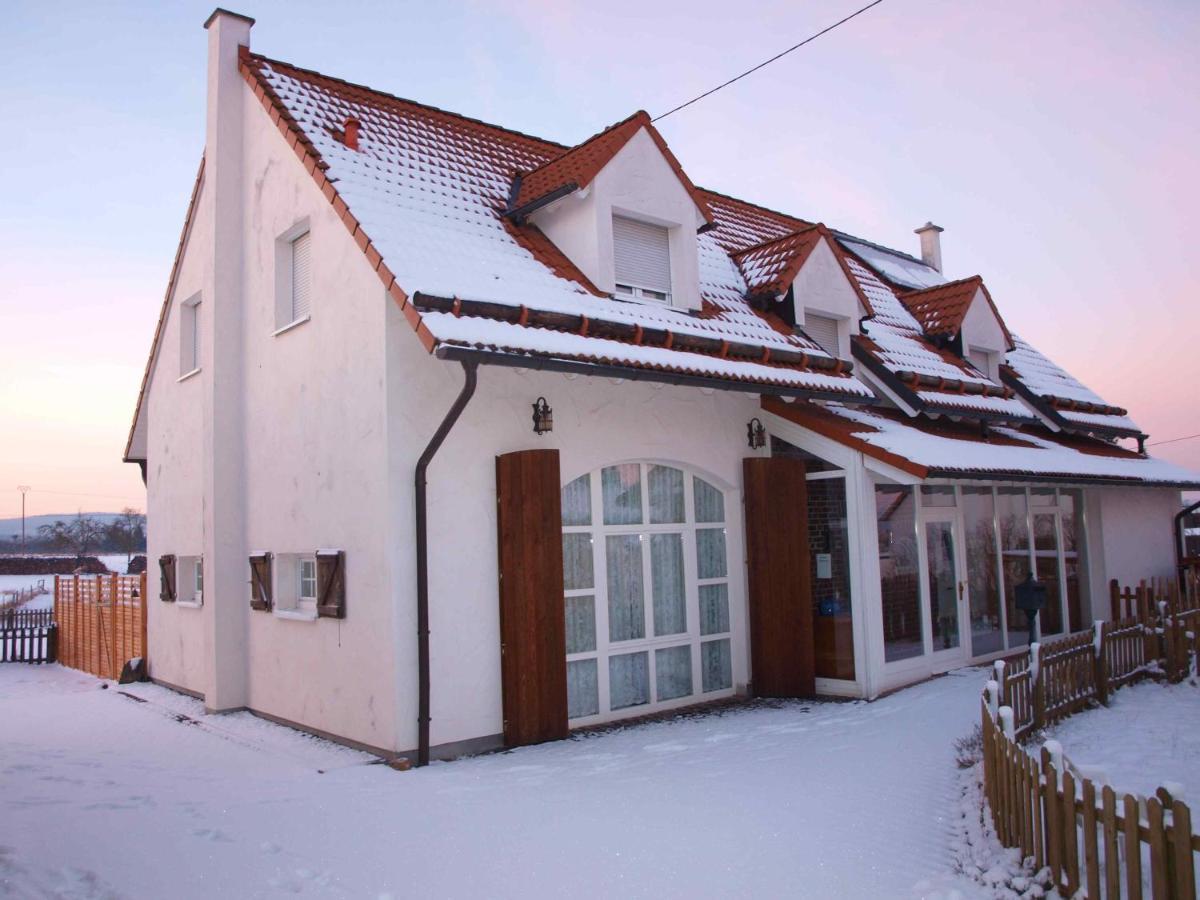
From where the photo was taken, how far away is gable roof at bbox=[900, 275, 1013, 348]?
1619cm

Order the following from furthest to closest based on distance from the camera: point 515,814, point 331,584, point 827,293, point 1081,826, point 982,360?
point 982,360, point 827,293, point 331,584, point 515,814, point 1081,826

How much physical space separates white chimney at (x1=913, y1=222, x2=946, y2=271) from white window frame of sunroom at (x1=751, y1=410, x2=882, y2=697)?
46.5 feet

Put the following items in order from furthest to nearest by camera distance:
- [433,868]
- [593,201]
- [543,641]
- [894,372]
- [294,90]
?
[894,372], [294,90], [593,201], [543,641], [433,868]

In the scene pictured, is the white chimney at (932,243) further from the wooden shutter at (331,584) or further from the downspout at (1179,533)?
the wooden shutter at (331,584)

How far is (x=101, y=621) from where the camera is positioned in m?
16.1

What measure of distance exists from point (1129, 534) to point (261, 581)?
15.5 meters

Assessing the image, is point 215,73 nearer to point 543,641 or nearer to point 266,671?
point 266,671

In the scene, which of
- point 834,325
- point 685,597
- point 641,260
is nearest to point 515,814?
point 685,597

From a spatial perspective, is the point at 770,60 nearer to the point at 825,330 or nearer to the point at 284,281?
the point at 825,330

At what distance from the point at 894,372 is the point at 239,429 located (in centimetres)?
951

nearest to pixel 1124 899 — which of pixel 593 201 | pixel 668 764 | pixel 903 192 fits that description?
pixel 668 764

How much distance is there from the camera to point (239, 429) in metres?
11.5

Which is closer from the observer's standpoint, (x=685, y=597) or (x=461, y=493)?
(x=461, y=493)

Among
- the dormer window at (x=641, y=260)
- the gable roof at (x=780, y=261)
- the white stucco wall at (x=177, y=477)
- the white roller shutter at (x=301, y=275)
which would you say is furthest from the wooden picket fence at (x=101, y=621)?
the gable roof at (x=780, y=261)
